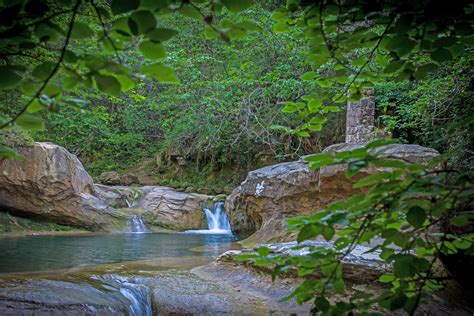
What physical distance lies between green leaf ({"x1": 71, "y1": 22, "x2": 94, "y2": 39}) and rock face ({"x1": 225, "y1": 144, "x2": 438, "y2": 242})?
6.65 meters

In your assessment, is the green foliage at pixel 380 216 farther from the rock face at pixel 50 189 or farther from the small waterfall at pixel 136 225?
the small waterfall at pixel 136 225

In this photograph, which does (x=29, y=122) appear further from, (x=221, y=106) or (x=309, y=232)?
(x=221, y=106)

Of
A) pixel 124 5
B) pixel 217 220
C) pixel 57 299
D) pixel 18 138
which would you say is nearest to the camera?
pixel 124 5

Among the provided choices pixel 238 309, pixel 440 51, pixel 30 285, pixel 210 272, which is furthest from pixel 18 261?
pixel 440 51

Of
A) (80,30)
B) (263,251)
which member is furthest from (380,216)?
(80,30)

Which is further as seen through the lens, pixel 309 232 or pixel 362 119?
pixel 362 119

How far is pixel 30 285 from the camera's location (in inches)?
147

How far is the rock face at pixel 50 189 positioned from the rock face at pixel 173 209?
1.44 meters

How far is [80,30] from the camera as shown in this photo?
2.68 feet

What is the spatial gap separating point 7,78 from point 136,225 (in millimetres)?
11209

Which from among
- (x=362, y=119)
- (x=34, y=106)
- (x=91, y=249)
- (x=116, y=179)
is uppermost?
(x=362, y=119)

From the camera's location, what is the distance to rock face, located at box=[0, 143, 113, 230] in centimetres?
1005

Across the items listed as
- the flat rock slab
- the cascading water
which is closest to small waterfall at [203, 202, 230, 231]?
the cascading water

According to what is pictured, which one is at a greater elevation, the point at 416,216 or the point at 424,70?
the point at 424,70
